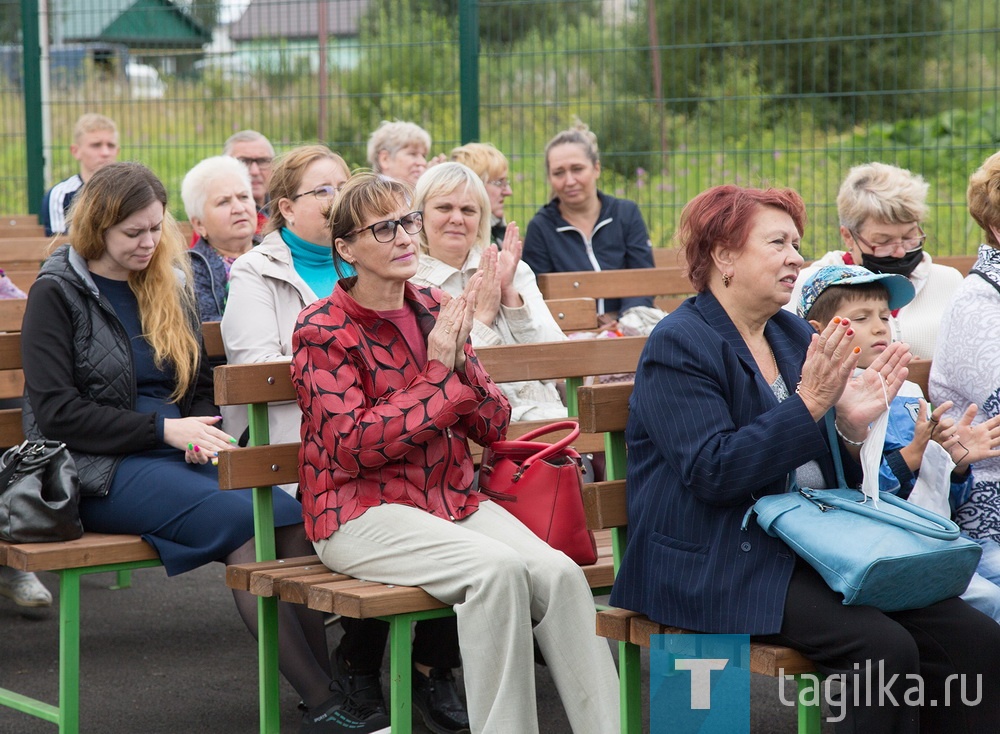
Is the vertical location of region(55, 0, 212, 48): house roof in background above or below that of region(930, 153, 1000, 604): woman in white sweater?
above

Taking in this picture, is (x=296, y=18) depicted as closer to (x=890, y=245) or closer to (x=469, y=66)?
(x=469, y=66)

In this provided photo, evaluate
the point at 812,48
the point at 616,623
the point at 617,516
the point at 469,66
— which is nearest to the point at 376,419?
the point at 617,516

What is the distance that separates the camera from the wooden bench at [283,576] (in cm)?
333

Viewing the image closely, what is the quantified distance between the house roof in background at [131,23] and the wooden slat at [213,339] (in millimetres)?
5004

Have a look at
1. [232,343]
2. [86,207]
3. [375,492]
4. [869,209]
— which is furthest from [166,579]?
[869,209]

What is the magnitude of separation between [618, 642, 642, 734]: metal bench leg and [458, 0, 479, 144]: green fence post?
533 cm

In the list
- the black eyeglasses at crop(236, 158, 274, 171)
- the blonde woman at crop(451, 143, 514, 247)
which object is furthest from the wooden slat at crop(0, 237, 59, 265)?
the blonde woman at crop(451, 143, 514, 247)

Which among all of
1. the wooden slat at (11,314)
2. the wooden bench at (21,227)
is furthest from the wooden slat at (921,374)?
the wooden bench at (21,227)

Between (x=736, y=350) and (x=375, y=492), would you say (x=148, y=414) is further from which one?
(x=736, y=350)

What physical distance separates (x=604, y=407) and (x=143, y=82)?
672 centimetres

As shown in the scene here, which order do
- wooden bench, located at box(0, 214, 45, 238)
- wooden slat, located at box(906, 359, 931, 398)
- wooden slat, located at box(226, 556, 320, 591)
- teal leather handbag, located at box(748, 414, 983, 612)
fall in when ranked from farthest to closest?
wooden bench, located at box(0, 214, 45, 238), wooden slat, located at box(906, 359, 931, 398), wooden slat, located at box(226, 556, 320, 591), teal leather handbag, located at box(748, 414, 983, 612)

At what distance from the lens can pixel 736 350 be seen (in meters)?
3.19

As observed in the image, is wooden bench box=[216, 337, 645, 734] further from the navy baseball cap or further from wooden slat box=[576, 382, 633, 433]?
the navy baseball cap

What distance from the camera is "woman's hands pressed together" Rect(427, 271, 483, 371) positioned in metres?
3.47
